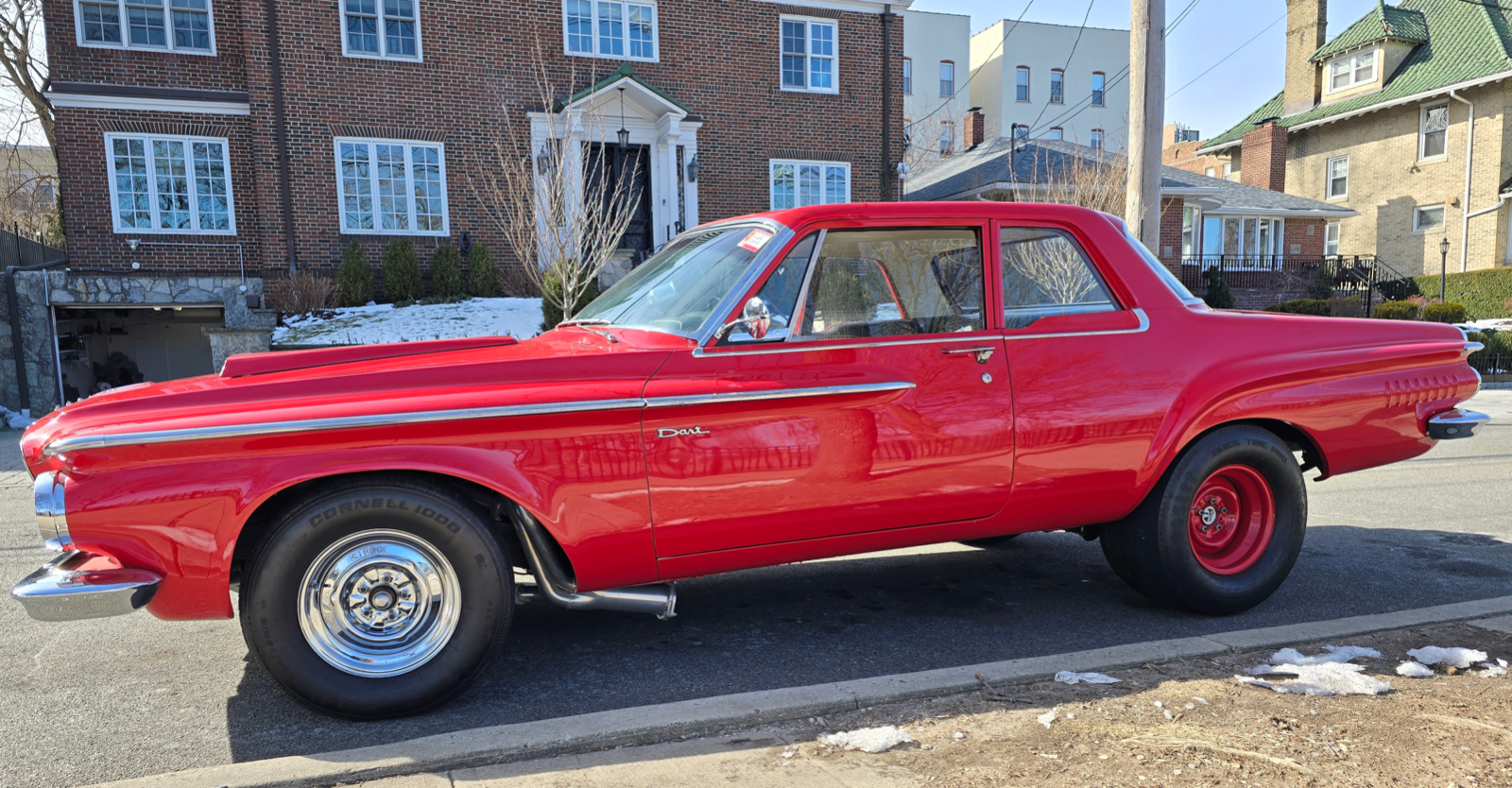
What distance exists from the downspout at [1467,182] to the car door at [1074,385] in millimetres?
30201

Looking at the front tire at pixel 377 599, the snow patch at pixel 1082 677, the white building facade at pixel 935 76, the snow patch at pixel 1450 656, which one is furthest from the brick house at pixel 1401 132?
the front tire at pixel 377 599

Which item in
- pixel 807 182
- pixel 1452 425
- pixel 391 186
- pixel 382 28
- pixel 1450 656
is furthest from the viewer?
pixel 807 182

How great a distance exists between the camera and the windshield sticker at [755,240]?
3629 mm

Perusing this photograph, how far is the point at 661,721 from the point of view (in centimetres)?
308

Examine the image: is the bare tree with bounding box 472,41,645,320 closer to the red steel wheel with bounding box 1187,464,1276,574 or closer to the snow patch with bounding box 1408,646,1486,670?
the red steel wheel with bounding box 1187,464,1276,574

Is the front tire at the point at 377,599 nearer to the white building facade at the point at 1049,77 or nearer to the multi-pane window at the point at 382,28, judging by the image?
the multi-pane window at the point at 382,28

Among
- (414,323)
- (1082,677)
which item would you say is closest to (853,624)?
(1082,677)

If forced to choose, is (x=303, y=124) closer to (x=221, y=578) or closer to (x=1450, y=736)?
(x=221, y=578)

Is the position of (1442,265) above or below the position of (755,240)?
above

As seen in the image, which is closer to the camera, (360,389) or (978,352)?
(360,389)

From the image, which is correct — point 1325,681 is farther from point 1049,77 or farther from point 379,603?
point 1049,77

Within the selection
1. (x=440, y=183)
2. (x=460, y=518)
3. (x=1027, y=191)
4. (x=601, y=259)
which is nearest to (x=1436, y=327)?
(x=460, y=518)

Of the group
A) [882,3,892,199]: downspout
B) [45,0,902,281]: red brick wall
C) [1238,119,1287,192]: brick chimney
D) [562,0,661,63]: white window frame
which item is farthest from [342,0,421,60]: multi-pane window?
[1238,119,1287,192]: brick chimney

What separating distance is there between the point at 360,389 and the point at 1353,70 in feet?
121
